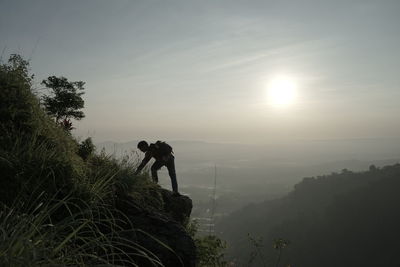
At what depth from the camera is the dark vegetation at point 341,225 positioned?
10412cm

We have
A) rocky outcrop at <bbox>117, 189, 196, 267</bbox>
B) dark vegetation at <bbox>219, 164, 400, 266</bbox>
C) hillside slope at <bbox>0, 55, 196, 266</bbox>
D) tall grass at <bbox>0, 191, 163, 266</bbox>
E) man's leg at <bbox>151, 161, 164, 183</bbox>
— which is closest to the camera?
tall grass at <bbox>0, 191, 163, 266</bbox>

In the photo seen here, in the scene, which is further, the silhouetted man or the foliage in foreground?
the silhouetted man

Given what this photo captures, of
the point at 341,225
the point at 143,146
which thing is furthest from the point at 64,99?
the point at 341,225

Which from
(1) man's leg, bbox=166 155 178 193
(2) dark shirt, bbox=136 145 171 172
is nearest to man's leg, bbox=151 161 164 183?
(2) dark shirt, bbox=136 145 171 172

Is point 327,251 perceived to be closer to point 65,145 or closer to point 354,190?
point 354,190

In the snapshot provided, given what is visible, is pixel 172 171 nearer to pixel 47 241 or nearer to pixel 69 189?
pixel 69 189

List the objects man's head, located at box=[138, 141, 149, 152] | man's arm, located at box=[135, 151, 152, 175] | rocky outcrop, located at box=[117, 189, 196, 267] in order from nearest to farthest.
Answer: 1. rocky outcrop, located at box=[117, 189, 196, 267]
2. man's arm, located at box=[135, 151, 152, 175]
3. man's head, located at box=[138, 141, 149, 152]

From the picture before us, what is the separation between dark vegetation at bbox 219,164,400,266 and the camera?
342ft

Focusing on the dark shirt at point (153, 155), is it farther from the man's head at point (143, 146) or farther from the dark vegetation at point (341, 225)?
the dark vegetation at point (341, 225)

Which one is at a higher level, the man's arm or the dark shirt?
the dark shirt

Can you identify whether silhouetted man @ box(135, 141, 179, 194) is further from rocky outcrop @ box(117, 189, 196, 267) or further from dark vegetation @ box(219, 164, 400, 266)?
dark vegetation @ box(219, 164, 400, 266)

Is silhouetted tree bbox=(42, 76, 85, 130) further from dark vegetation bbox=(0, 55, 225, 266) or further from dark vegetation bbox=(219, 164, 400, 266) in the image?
dark vegetation bbox=(219, 164, 400, 266)

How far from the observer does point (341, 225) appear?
11831 centimetres

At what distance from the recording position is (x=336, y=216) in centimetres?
12150
